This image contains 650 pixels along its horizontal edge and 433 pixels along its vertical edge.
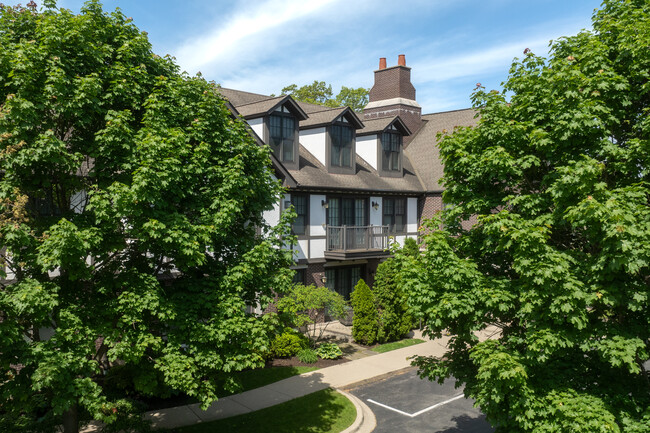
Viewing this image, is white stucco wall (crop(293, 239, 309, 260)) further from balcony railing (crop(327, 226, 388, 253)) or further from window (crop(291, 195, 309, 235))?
balcony railing (crop(327, 226, 388, 253))

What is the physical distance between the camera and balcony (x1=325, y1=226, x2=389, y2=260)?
23375 mm

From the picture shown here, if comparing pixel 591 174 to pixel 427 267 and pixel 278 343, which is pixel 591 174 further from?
pixel 278 343

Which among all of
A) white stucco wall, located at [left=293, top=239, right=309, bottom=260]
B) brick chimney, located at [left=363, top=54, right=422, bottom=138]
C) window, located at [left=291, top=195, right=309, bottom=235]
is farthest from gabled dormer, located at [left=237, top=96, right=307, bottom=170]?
brick chimney, located at [left=363, top=54, right=422, bottom=138]

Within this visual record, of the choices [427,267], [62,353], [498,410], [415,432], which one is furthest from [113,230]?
[415,432]

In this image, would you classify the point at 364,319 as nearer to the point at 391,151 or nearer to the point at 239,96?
the point at 391,151

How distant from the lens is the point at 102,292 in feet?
30.4

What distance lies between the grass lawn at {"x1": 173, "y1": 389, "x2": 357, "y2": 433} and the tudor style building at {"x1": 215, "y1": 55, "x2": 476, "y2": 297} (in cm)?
784

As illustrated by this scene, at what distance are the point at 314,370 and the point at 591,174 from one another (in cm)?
1287

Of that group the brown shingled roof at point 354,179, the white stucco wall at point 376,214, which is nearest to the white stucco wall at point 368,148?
the brown shingled roof at point 354,179

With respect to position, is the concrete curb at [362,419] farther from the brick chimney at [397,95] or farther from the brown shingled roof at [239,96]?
the brick chimney at [397,95]

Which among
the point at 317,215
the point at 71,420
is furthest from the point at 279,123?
the point at 71,420

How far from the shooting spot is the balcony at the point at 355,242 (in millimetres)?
23375

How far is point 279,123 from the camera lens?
73.5 ft

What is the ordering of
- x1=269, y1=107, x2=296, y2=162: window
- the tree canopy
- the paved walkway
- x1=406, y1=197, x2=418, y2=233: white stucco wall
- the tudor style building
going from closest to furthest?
the paved walkway, x1=269, y1=107, x2=296, y2=162: window, the tudor style building, x1=406, y1=197, x2=418, y2=233: white stucco wall, the tree canopy
